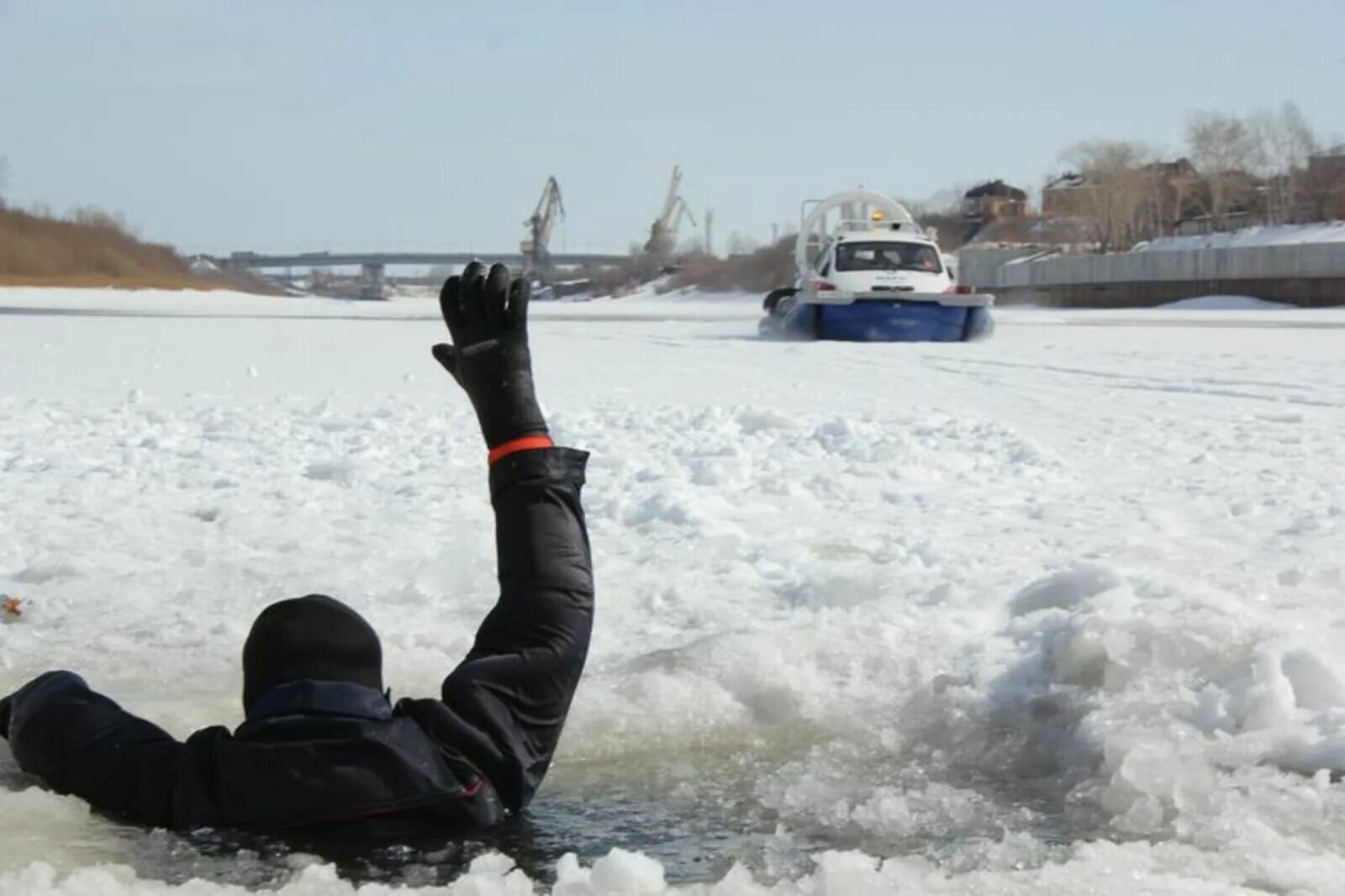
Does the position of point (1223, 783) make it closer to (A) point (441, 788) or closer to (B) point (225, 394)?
(A) point (441, 788)

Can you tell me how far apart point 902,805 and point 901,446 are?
16.2 ft

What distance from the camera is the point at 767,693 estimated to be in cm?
478

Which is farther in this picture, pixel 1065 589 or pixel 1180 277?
pixel 1180 277

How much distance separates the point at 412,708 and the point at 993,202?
495ft

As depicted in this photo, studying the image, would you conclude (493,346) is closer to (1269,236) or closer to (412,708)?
(412,708)

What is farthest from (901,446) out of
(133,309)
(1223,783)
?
(133,309)

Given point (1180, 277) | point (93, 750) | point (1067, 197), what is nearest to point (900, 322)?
point (93, 750)

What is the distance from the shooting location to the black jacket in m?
3.25

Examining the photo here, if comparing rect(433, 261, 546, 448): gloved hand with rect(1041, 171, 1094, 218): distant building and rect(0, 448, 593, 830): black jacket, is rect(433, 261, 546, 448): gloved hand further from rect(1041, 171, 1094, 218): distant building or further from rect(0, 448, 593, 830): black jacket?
rect(1041, 171, 1094, 218): distant building

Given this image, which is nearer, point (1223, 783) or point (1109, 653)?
point (1223, 783)

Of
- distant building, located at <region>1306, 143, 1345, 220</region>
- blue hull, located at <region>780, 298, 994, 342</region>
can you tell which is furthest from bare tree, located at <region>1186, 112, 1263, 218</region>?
blue hull, located at <region>780, 298, 994, 342</region>

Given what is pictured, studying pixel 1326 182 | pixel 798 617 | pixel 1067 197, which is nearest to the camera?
pixel 798 617

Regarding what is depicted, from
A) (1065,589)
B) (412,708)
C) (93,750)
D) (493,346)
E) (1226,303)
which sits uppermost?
(493,346)

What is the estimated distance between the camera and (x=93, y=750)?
358 cm
